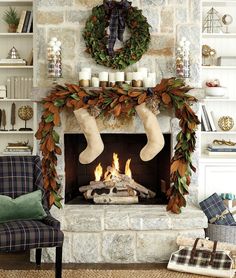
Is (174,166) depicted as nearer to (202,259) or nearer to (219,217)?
(219,217)

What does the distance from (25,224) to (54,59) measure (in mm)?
1530

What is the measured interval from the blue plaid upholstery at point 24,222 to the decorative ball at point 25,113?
1482 millimetres

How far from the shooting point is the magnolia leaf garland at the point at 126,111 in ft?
15.0

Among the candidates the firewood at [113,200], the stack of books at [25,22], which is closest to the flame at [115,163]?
the firewood at [113,200]

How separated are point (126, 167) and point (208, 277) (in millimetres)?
1457

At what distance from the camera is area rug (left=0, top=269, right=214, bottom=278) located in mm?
4121

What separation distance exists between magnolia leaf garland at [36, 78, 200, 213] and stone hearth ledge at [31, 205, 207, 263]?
240mm

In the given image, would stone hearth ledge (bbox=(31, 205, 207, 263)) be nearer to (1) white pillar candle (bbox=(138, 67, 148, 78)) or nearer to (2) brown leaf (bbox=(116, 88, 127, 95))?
(2) brown leaf (bbox=(116, 88, 127, 95))

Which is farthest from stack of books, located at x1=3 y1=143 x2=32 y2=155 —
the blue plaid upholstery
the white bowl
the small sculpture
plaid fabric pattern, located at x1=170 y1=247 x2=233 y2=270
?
plaid fabric pattern, located at x1=170 y1=247 x2=233 y2=270

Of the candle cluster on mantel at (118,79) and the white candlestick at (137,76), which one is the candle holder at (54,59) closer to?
the candle cluster on mantel at (118,79)

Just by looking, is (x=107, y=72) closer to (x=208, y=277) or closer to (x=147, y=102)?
(x=147, y=102)

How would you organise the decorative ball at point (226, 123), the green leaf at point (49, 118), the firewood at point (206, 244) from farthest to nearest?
1. the decorative ball at point (226, 123)
2. the green leaf at point (49, 118)
3. the firewood at point (206, 244)

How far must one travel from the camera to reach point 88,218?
4477 mm

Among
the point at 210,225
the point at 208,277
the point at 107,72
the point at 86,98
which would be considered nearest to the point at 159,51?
the point at 107,72
